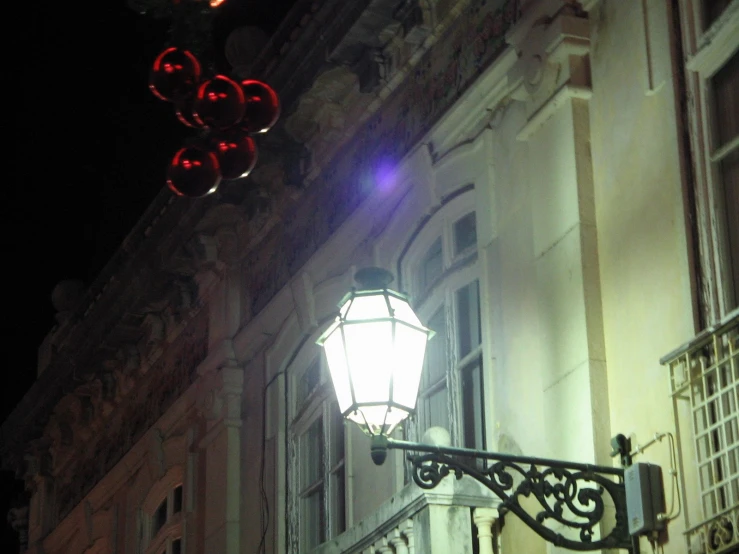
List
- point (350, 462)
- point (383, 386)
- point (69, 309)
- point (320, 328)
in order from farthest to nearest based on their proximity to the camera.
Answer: point (69, 309)
point (320, 328)
point (350, 462)
point (383, 386)

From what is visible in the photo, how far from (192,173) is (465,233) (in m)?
1.65

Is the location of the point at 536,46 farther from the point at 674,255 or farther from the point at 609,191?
the point at 674,255

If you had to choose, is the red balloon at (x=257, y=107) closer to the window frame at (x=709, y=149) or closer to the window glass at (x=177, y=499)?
the window frame at (x=709, y=149)

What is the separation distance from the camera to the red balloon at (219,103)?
9.51 meters

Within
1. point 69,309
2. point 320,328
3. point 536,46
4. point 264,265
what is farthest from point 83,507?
point 536,46

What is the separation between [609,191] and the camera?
25.7ft

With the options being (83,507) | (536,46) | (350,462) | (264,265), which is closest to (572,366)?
(536,46)

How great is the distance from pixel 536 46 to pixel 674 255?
182cm

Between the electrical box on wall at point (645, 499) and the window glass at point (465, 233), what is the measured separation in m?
2.69

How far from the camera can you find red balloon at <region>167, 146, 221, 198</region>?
9.68 m

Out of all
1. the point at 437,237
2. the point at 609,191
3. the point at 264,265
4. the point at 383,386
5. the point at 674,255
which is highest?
the point at 264,265

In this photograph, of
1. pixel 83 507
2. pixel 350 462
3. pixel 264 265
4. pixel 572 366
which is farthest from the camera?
pixel 83 507

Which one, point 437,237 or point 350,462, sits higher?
point 437,237

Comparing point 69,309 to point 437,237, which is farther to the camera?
point 69,309
